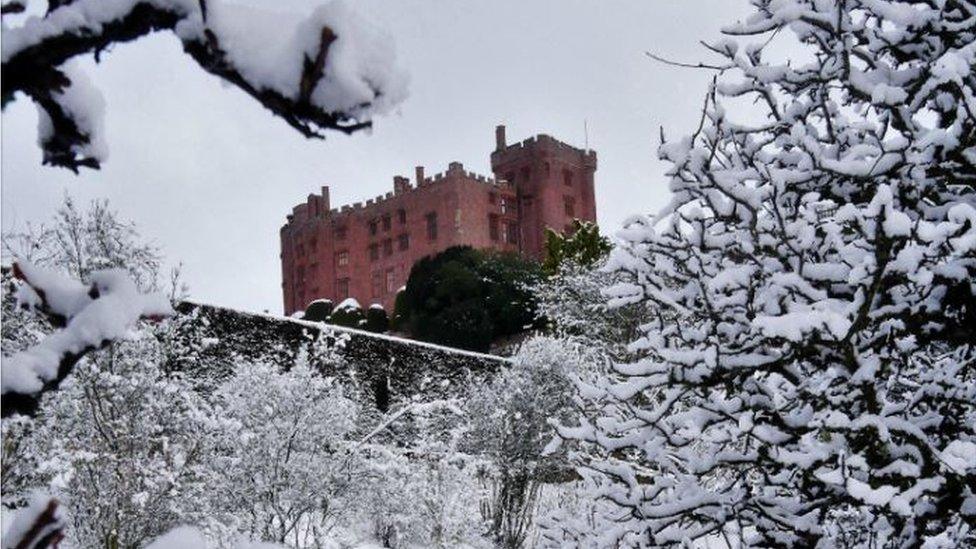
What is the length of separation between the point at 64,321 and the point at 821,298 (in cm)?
335

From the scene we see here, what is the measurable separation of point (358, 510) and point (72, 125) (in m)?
11.7

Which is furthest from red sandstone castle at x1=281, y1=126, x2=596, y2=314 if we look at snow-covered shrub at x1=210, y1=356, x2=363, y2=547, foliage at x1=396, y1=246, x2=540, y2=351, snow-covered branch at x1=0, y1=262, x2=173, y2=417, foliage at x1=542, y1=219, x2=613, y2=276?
snow-covered branch at x1=0, y1=262, x2=173, y2=417

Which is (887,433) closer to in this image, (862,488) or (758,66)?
(862,488)

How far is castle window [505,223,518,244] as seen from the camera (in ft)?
163

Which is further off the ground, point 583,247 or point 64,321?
point 583,247

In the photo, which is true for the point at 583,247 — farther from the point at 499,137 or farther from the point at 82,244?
the point at 499,137

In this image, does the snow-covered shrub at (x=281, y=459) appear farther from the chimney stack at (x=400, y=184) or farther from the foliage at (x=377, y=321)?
the chimney stack at (x=400, y=184)

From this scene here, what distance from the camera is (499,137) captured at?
5309cm

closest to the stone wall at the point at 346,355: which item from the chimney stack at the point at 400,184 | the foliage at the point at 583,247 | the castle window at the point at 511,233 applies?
the foliage at the point at 583,247

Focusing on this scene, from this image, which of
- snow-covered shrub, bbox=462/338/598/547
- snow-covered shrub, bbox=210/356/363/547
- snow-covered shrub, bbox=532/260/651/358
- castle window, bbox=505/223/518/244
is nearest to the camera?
snow-covered shrub, bbox=210/356/363/547

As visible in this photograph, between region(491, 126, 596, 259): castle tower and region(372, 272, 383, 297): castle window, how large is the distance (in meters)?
8.74

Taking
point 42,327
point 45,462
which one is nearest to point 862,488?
point 45,462

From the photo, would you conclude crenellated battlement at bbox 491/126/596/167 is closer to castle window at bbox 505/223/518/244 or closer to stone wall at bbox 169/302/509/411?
castle window at bbox 505/223/518/244

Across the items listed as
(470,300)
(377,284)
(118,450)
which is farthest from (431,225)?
(118,450)
